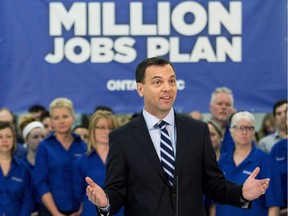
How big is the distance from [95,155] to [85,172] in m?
0.21

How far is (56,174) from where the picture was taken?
313 inches

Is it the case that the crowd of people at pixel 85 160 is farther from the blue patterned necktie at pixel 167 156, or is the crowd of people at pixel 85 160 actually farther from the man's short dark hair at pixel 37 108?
the blue patterned necktie at pixel 167 156

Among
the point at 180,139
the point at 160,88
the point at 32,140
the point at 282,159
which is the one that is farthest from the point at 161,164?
the point at 32,140

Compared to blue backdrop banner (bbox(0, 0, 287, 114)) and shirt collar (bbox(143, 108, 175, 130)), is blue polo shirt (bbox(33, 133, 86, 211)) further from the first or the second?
shirt collar (bbox(143, 108, 175, 130))

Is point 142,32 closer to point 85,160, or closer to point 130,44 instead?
point 130,44

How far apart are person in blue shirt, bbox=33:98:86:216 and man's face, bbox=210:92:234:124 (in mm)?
1479

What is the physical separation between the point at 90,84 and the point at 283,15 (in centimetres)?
210

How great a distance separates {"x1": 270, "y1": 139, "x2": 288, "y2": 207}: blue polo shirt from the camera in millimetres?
7957

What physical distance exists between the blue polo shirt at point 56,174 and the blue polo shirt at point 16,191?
11 centimetres

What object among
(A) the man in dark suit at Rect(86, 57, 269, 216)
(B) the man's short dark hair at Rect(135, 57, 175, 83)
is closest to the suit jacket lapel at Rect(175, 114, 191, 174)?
(A) the man in dark suit at Rect(86, 57, 269, 216)

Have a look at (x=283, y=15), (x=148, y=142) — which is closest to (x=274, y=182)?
(x=283, y=15)

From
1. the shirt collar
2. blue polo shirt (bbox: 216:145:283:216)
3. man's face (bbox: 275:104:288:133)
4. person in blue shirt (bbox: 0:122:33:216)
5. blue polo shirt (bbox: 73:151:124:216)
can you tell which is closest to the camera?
the shirt collar

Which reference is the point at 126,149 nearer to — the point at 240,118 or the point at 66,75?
the point at 240,118

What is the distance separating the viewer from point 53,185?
7.96 meters
